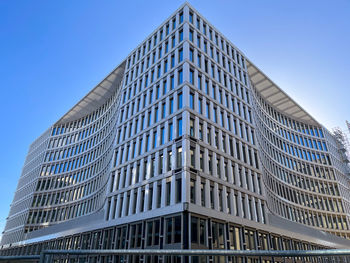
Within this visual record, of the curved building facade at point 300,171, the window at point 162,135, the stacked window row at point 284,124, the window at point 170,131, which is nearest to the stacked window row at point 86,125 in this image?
the window at point 162,135

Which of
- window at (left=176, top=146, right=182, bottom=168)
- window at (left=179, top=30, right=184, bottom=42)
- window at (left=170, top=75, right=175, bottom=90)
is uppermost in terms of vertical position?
window at (left=179, top=30, right=184, bottom=42)

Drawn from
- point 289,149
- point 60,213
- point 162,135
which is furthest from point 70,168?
point 289,149

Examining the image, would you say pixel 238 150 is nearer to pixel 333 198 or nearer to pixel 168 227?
pixel 168 227

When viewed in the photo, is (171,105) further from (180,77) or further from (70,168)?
(70,168)

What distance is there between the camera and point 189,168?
27.0m

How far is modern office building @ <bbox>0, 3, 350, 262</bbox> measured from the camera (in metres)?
28.0

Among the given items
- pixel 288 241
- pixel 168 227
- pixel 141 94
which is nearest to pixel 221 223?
pixel 168 227

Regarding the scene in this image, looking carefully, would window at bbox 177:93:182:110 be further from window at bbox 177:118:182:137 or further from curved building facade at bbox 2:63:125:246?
curved building facade at bbox 2:63:125:246

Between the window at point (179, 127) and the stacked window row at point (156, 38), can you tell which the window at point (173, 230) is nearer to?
the window at point (179, 127)

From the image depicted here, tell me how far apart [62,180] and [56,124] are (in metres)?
18.3

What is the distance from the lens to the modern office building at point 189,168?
2800cm

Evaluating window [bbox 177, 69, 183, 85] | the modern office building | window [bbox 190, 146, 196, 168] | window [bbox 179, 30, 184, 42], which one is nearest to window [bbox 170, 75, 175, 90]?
the modern office building

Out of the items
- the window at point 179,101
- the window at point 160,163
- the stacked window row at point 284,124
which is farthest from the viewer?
the stacked window row at point 284,124

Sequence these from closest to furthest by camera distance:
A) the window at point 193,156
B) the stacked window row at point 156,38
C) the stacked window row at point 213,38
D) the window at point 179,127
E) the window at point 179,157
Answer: the window at point 179,157 < the window at point 193,156 < the window at point 179,127 < the stacked window row at point 213,38 < the stacked window row at point 156,38
